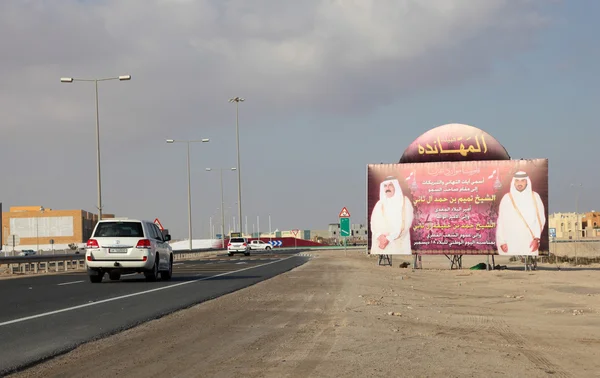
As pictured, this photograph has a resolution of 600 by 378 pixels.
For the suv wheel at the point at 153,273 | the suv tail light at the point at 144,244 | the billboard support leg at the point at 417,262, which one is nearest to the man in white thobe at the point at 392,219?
the billboard support leg at the point at 417,262

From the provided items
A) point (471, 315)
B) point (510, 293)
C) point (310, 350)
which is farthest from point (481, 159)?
point (310, 350)

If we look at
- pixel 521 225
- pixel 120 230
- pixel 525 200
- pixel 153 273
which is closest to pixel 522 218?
pixel 521 225

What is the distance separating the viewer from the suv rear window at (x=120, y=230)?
2303 cm

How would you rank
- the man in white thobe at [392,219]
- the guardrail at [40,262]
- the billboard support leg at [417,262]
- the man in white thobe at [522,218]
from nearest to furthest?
the man in white thobe at [522,218]
the man in white thobe at [392,219]
the billboard support leg at [417,262]
the guardrail at [40,262]

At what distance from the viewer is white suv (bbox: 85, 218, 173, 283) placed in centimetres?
2272

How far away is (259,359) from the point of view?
808 centimetres

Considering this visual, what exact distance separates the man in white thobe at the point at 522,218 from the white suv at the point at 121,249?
15.6 meters

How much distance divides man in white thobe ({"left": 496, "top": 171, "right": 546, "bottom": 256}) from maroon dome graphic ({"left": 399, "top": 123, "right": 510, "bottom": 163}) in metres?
1.80

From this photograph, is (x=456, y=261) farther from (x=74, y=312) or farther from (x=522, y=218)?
(x=74, y=312)

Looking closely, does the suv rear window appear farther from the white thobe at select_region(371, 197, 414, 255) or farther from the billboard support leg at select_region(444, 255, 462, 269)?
the billboard support leg at select_region(444, 255, 462, 269)

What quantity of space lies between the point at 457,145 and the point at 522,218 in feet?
13.8

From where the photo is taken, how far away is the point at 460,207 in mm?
32250

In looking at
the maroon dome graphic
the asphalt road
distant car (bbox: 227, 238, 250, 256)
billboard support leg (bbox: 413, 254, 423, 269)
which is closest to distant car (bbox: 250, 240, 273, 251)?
distant car (bbox: 227, 238, 250, 256)

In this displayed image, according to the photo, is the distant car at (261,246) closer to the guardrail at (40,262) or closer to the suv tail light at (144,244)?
the guardrail at (40,262)
